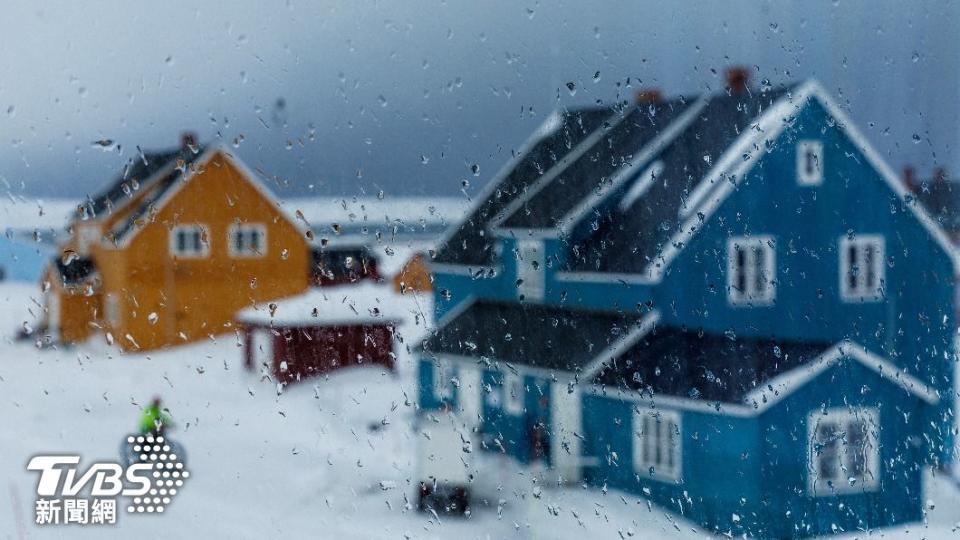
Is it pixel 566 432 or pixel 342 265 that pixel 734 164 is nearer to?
pixel 566 432

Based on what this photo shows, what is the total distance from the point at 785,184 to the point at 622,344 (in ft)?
1.76

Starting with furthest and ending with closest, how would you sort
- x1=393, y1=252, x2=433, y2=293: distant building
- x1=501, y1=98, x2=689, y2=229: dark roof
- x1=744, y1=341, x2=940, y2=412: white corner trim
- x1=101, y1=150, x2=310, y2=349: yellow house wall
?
x1=744, y1=341, x2=940, y2=412: white corner trim
x1=501, y1=98, x2=689, y2=229: dark roof
x1=393, y1=252, x2=433, y2=293: distant building
x1=101, y1=150, x2=310, y2=349: yellow house wall

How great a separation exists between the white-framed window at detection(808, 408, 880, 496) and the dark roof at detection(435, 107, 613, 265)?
0.90 m

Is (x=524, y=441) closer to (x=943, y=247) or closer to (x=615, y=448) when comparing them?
(x=615, y=448)

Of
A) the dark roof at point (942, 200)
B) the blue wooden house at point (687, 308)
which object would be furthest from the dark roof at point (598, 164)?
the dark roof at point (942, 200)

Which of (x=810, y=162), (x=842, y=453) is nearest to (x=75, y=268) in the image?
(x=810, y=162)

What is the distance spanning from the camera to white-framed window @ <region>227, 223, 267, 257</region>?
75.0 inches

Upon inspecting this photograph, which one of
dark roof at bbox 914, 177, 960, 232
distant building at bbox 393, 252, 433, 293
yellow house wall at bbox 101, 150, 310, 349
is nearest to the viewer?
yellow house wall at bbox 101, 150, 310, 349

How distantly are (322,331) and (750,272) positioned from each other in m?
0.97

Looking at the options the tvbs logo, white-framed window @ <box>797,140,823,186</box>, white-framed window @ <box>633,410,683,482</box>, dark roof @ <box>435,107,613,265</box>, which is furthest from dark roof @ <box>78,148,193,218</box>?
white-framed window @ <box>797,140,823,186</box>

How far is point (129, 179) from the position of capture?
1.97 metres

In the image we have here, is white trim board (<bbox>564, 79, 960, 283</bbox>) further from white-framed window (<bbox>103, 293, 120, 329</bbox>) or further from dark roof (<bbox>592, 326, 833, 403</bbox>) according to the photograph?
white-framed window (<bbox>103, 293, 120, 329</bbox>)

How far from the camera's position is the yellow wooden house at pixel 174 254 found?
1.90 meters

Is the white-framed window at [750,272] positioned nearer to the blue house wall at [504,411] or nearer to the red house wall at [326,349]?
the blue house wall at [504,411]
